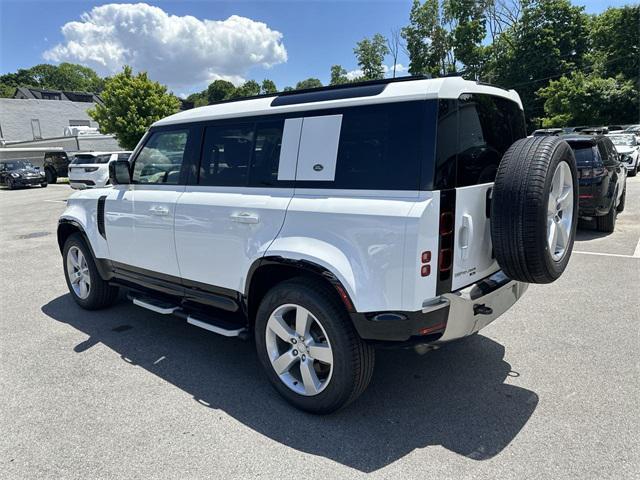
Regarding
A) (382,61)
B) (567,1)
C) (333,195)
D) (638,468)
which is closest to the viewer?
(638,468)

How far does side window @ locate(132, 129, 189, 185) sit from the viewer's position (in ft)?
12.8

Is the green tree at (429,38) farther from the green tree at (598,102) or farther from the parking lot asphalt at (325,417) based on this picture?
the parking lot asphalt at (325,417)

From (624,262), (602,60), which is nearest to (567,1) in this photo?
(602,60)

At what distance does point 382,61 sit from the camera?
72875 mm

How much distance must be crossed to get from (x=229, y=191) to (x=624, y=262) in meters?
5.76

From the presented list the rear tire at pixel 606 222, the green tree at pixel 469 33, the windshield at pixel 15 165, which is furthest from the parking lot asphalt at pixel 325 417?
the green tree at pixel 469 33

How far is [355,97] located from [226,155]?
4.00 ft

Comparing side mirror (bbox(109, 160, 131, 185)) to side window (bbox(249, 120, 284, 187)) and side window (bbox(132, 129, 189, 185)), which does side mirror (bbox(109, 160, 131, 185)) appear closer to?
Result: side window (bbox(132, 129, 189, 185))

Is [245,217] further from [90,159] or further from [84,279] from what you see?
[90,159]

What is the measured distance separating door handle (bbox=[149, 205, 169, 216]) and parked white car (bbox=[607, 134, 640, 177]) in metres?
15.9

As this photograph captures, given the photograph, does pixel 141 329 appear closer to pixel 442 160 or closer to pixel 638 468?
pixel 442 160

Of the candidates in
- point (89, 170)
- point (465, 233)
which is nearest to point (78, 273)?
point (465, 233)

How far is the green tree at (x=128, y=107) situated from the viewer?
23.2m

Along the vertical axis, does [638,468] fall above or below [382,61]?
below
